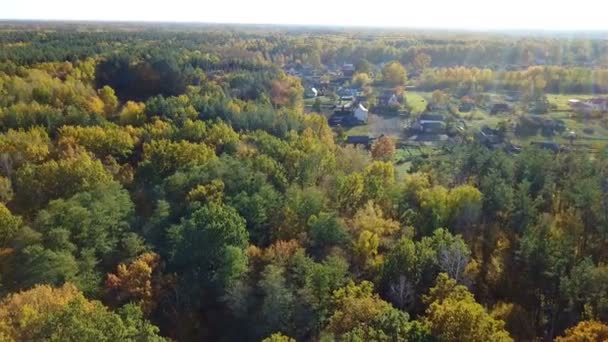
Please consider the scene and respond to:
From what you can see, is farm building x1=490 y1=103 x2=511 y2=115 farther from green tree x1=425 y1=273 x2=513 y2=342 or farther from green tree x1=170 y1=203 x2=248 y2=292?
green tree x1=425 y1=273 x2=513 y2=342

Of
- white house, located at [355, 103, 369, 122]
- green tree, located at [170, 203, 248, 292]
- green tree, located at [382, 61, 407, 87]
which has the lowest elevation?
green tree, located at [170, 203, 248, 292]

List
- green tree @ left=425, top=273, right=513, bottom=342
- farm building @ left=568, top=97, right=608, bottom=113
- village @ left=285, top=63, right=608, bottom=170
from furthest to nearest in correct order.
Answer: farm building @ left=568, top=97, right=608, bottom=113 < village @ left=285, top=63, right=608, bottom=170 < green tree @ left=425, top=273, right=513, bottom=342

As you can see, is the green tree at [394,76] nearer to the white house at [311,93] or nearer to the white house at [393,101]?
the white house at [311,93]

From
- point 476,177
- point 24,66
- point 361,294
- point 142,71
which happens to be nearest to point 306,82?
point 142,71

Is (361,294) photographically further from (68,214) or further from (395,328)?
(68,214)

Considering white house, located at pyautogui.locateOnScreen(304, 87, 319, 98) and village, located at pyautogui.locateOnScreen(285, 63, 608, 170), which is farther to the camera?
white house, located at pyautogui.locateOnScreen(304, 87, 319, 98)

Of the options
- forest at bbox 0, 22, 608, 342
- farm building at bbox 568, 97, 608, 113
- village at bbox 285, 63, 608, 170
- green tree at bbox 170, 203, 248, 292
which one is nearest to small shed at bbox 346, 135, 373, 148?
village at bbox 285, 63, 608, 170
